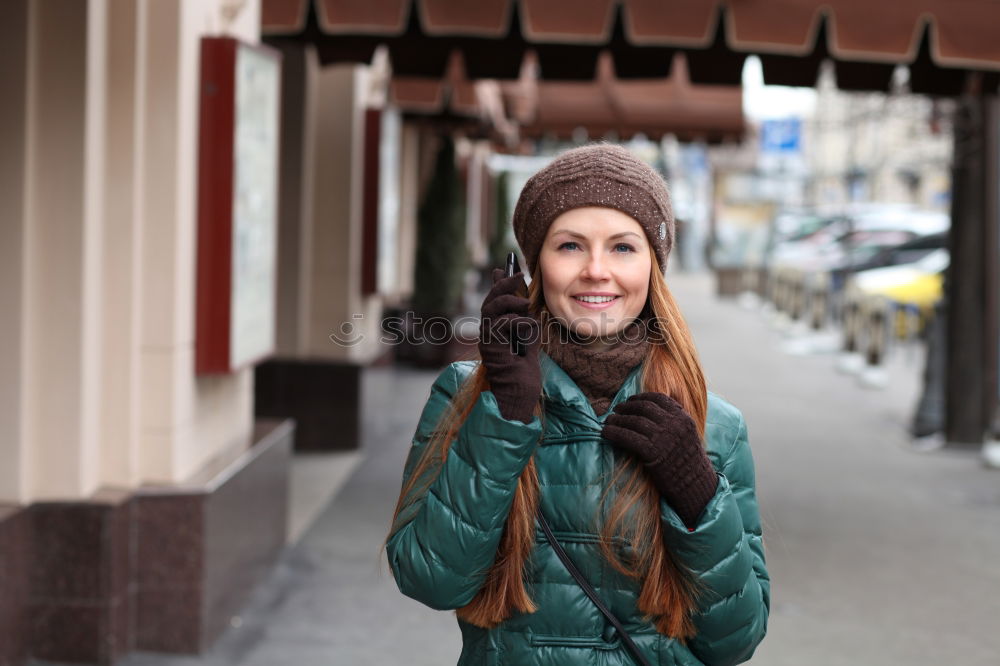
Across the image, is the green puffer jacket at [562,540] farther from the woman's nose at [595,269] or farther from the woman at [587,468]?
the woman's nose at [595,269]

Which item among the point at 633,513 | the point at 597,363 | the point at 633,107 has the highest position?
the point at 633,107

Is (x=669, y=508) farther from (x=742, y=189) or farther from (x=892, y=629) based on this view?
(x=742, y=189)

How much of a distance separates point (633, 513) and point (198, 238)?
3.60 metres

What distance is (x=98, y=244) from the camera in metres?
5.06

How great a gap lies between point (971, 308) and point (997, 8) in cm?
446

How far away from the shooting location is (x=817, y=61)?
8.62 m

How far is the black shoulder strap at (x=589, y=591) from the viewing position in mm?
2385

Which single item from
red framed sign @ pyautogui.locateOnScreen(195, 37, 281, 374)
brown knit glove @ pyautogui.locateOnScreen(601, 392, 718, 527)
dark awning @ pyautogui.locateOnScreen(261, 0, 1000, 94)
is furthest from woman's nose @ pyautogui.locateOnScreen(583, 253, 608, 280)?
dark awning @ pyautogui.locateOnScreen(261, 0, 1000, 94)

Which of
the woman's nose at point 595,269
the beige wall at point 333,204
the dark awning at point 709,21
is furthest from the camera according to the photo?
the beige wall at point 333,204

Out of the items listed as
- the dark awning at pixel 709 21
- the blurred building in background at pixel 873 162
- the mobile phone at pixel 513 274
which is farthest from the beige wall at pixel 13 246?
the blurred building in background at pixel 873 162

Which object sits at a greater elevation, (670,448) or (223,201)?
(223,201)

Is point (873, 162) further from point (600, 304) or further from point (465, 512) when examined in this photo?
point (465, 512)

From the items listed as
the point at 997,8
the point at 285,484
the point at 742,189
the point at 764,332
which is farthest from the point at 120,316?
the point at 742,189

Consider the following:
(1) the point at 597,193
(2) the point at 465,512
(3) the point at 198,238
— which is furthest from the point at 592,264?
(3) the point at 198,238
